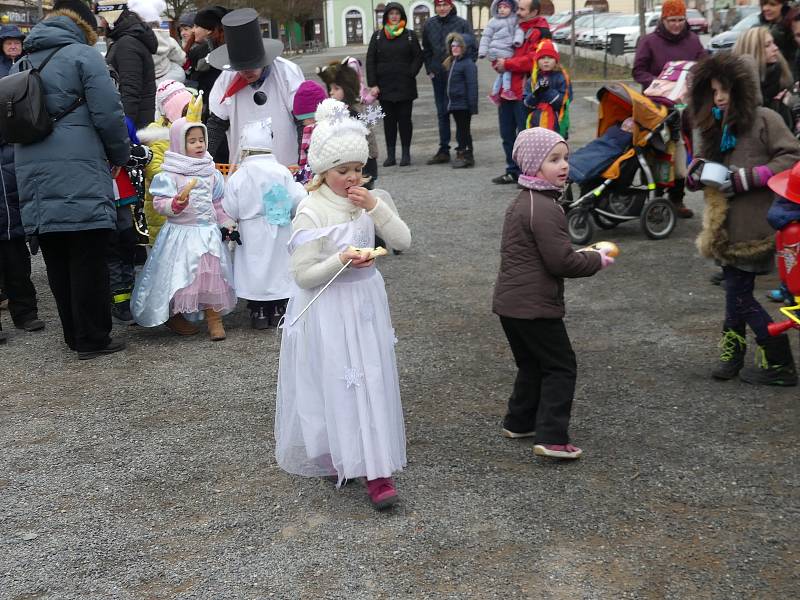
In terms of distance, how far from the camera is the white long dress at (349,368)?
167 inches

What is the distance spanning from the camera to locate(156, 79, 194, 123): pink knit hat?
7.04 metres

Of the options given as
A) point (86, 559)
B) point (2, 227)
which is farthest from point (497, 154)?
point (86, 559)

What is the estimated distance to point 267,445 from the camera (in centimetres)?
500

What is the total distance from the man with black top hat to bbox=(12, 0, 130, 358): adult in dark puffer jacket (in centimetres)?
120

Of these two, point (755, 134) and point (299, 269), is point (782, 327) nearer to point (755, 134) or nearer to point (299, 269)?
point (755, 134)

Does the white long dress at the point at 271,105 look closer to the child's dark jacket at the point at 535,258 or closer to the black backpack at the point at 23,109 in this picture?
the black backpack at the point at 23,109

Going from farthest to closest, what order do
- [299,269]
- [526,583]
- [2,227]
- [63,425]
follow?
1. [2,227]
2. [63,425]
3. [299,269]
4. [526,583]

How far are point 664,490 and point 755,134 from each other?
6.73 ft

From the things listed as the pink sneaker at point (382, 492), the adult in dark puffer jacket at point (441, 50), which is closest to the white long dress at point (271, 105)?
the pink sneaker at point (382, 492)

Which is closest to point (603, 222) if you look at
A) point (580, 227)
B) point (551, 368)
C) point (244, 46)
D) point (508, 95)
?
point (580, 227)

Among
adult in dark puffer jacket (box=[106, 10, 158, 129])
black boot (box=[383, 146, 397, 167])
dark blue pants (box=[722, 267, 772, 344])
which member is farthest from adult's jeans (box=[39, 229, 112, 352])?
black boot (box=[383, 146, 397, 167])

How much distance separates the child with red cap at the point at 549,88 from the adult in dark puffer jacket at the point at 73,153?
5.24 m

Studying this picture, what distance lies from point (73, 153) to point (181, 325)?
1.42m

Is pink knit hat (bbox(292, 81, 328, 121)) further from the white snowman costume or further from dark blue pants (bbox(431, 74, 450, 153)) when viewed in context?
Result: dark blue pants (bbox(431, 74, 450, 153))
